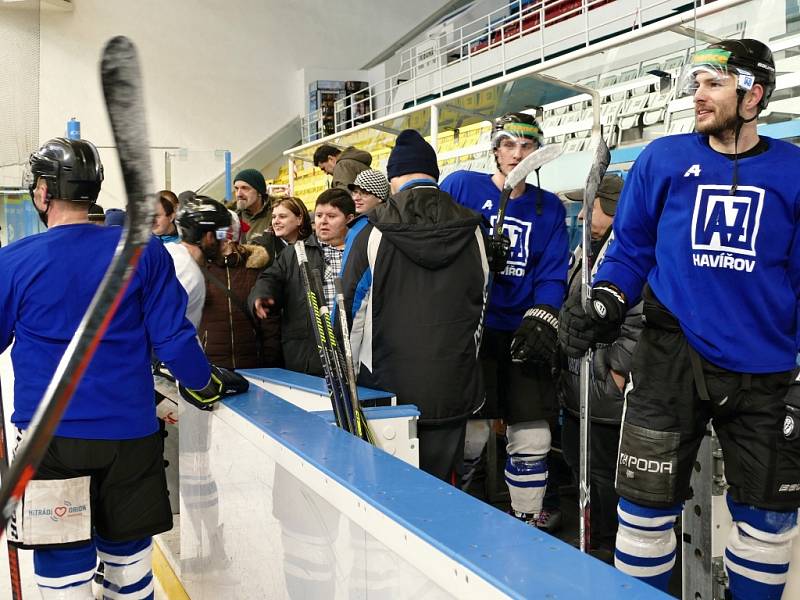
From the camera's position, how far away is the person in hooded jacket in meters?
2.04

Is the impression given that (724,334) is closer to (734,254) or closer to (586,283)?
(734,254)

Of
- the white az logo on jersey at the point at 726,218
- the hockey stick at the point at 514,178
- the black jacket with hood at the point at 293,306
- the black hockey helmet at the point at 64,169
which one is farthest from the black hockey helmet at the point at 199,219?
the white az logo on jersey at the point at 726,218

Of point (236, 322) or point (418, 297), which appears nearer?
point (418, 297)

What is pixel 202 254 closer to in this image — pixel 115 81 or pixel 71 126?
pixel 115 81

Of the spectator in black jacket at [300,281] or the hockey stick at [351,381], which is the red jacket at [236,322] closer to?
the spectator in black jacket at [300,281]

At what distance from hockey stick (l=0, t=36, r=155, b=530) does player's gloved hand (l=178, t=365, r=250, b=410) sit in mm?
1276

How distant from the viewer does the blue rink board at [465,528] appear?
80 centimetres

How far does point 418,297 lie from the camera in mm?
2064

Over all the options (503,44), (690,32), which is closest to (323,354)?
(690,32)

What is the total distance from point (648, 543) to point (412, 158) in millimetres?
1133

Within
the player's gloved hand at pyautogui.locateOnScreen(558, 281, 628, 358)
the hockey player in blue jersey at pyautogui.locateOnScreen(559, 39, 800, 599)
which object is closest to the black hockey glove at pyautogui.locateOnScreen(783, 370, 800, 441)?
the hockey player in blue jersey at pyautogui.locateOnScreen(559, 39, 800, 599)

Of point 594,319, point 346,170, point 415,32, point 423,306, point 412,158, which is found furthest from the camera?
point 415,32

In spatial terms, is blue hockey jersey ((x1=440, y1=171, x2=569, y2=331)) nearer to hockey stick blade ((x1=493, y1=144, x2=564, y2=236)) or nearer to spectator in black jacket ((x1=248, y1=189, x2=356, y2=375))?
hockey stick blade ((x1=493, y1=144, x2=564, y2=236))

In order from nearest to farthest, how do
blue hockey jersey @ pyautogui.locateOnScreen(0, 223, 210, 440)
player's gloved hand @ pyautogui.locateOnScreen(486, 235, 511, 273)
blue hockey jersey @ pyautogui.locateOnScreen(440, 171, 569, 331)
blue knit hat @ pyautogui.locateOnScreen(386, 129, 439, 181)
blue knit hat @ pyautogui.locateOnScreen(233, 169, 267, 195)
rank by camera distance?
blue hockey jersey @ pyautogui.locateOnScreen(0, 223, 210, 440) < blue knit hat @ pyautogui.locateOnScreen(386, 129, 439, 181) < player's gloved hand @ pyautogui.locateOnScreen(486, 235, 511, 273) < blue hockey jersey @ pyautogui.locateOnScreen(440, 171, 569, 331) < blue knit hat @ pyautogui.locateOnScreen(233, 169, 267, 195)
